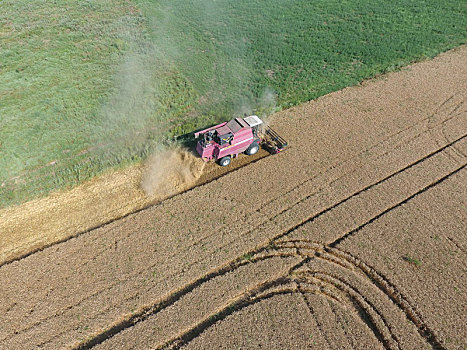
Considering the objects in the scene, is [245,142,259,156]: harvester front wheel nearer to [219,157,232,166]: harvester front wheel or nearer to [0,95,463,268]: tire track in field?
[0,95,463,268]: tire track in field

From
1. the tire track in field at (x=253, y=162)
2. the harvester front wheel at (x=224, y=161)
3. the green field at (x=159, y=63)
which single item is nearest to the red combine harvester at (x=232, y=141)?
the harvester front wheel at (x=224, y=161)

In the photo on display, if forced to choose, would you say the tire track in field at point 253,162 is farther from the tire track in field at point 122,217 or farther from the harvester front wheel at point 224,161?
the harvester front wheel at point 224,161

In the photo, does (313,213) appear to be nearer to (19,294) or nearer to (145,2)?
(19,294)

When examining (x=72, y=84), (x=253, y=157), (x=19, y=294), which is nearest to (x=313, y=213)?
(x=253, y=157)

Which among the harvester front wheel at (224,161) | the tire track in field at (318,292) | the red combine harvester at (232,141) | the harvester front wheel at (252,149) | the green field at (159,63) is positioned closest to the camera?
the tire track in field at (318,292)

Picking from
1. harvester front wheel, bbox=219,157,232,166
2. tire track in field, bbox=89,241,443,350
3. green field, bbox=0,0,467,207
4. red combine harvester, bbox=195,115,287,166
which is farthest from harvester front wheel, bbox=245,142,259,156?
tire track in field, bbox=89,241,443,350
